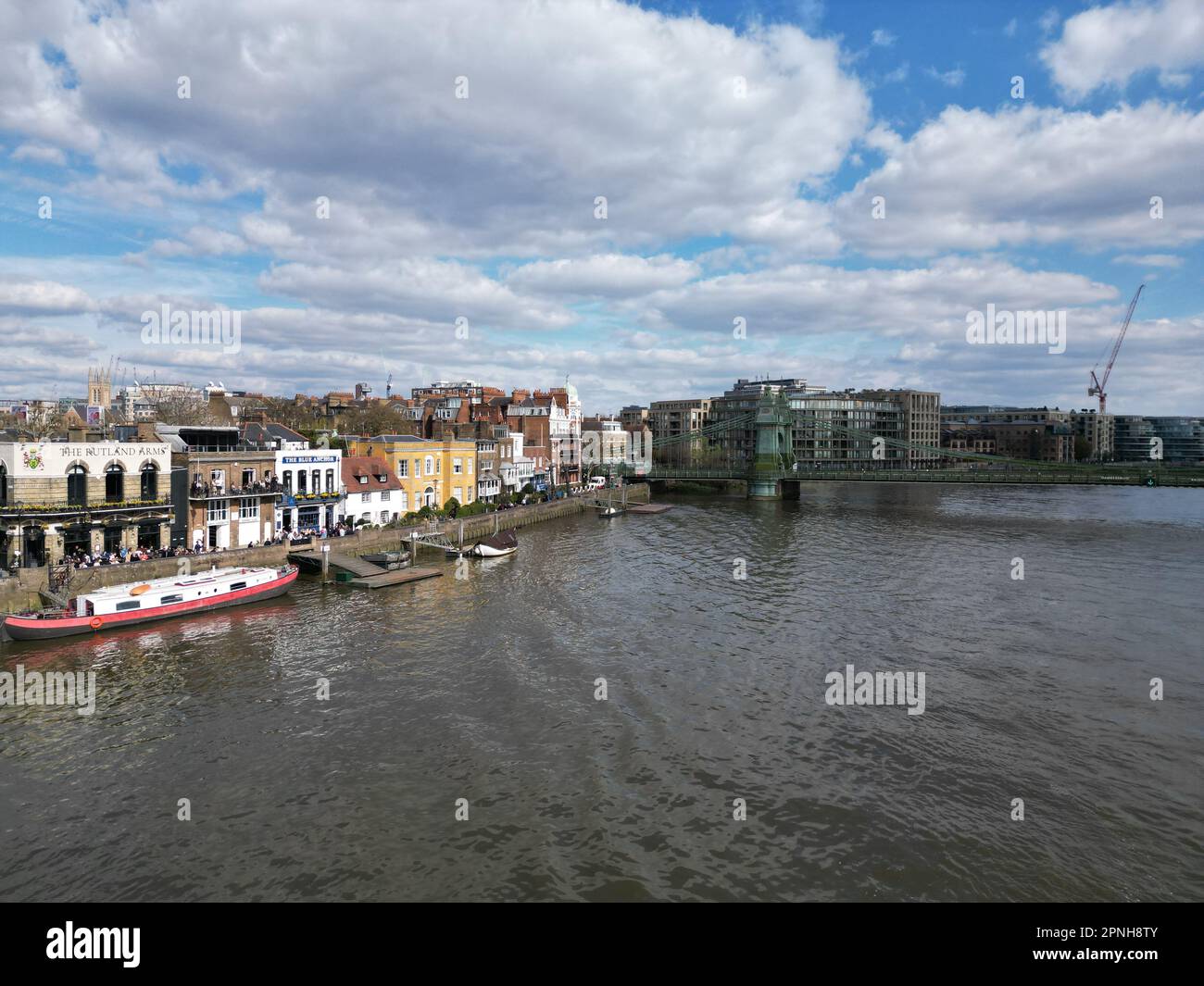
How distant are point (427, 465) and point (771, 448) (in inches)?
2488

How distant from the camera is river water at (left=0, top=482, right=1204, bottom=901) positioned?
50.2 feet

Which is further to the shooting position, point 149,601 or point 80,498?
point 80,498

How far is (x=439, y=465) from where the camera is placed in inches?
2699

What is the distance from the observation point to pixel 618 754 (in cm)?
2061

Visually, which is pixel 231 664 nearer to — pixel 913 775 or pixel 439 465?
pixel 913 775

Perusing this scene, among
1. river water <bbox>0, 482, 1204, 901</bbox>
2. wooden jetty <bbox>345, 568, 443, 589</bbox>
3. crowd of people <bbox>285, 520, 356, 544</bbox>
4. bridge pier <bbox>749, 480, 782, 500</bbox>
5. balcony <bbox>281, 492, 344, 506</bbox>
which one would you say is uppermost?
balcony <bbox>281, 492, 344, 506</bbox>

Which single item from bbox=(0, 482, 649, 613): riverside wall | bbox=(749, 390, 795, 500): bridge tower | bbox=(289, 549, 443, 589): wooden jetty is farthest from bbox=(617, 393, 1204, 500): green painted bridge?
bbox=(289, 549, 443, 589): wooden jetty

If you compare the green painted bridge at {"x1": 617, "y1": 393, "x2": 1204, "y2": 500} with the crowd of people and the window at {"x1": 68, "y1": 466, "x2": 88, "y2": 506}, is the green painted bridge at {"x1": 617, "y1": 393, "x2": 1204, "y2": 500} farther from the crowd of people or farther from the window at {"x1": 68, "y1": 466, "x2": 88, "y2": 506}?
the window at {"x1": 68, "y1": 466, "x2": 88, "y2": 506}

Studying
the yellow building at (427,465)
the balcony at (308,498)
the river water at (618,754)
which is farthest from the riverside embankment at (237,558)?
the river water at (618,754)

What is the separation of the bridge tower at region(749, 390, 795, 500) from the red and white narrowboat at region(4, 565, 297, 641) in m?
79.2

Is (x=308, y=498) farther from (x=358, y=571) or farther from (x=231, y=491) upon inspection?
(x=358, y=571)

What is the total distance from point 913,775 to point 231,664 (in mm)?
25154

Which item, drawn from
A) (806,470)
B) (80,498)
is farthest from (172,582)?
(806,470)
